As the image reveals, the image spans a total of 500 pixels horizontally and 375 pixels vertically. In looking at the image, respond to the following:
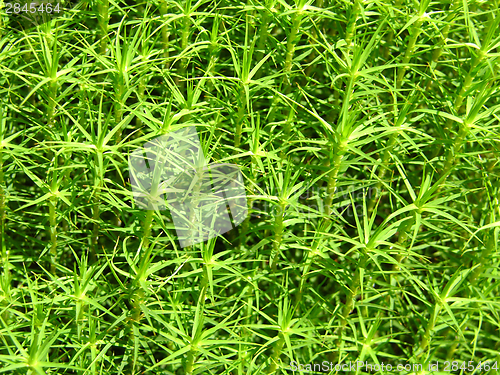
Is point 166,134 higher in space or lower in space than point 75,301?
higher

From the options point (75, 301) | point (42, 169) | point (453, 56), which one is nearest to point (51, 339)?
point (75, 301)

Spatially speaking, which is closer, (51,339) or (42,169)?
(51,339)

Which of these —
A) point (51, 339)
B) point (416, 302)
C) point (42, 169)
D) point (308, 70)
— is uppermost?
point (308, 70)

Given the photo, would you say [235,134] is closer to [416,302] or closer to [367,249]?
[367,249]

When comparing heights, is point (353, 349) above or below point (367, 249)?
below

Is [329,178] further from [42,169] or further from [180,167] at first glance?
[42,169]

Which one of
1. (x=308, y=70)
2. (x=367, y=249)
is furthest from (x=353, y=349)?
(x=308, y=70)
